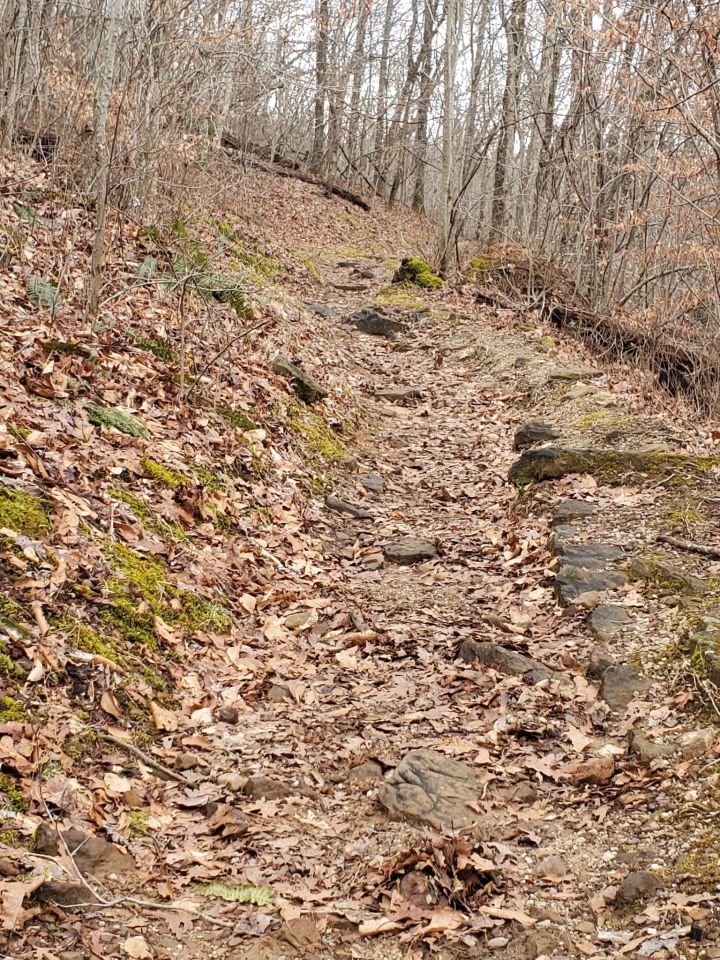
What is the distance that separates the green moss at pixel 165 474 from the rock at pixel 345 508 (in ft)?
5.37

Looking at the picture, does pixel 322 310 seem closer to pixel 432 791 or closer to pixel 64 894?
pixel 432 791

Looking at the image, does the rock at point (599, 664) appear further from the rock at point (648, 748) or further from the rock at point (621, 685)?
the rock at point (648, 748)

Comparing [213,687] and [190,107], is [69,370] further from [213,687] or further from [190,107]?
[190,107]

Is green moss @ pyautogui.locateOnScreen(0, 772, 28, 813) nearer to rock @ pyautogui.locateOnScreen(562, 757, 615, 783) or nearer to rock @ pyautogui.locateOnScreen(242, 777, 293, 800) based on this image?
rock @ pyautogui.locateOnScreen(242, 777, 293, 800)

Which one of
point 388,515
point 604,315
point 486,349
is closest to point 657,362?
point 604,315

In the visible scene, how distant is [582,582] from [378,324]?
29.8ft

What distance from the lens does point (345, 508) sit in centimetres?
716

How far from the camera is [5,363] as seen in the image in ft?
18.1

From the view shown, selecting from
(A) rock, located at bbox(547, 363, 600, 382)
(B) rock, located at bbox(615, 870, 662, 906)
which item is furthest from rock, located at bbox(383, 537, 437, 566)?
(A) rock, located at bbox(547, 363, 600, 382)

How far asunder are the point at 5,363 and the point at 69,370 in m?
0.53

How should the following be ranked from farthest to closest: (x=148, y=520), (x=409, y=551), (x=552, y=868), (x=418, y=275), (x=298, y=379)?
(x=418, y=275) → (x=298, y=379) → (x=409, y=551) → (x=148, y=520) → (x=552, y=868)

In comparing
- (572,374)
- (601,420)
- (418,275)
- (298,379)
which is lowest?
(298,379)

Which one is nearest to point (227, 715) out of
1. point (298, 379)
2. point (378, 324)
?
point (298, 379)

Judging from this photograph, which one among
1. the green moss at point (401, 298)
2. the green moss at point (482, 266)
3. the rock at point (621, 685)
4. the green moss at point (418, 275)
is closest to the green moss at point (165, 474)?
the rock at point (621, 685)
